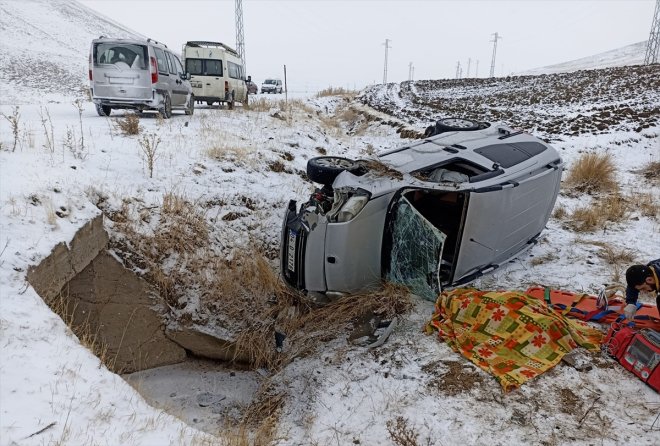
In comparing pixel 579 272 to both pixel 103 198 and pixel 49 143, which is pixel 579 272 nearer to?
pixel 103 198

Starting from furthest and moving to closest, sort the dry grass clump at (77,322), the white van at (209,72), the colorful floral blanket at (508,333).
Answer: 1. the white van at (209,72)
2. the dry grass clump at (77,322)
3. the colorful floral blanket at (508,333)

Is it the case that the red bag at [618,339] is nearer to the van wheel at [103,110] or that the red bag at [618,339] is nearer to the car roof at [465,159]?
the car roof at [465,159]

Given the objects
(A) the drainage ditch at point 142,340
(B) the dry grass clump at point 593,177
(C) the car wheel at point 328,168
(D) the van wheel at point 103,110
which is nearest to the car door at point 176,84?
(D) the van wheel at point 103,110

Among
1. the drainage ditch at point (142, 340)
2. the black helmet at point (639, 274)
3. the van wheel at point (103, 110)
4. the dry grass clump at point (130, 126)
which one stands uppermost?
the van wheel at point (103, 110)

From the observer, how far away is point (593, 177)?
8.17 meters

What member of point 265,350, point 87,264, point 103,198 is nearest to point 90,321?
point 87,264

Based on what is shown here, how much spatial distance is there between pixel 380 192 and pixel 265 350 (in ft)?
6.90

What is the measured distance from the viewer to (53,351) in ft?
9.44

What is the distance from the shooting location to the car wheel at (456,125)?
560 cm

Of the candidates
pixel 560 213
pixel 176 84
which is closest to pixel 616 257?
pixel 560 213

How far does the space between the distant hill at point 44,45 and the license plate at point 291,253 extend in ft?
64.8

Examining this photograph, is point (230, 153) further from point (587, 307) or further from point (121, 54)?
point (587, 307)

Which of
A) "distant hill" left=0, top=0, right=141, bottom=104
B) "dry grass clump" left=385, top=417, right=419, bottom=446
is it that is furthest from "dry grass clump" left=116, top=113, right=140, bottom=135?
"distant hill" left=0, top=0, right=141, bottom=104

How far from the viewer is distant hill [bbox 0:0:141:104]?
2831cm
